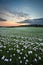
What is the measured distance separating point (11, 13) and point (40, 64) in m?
8.04

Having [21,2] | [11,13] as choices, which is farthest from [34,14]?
[11,13]

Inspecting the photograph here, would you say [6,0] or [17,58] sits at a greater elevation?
[6,0]

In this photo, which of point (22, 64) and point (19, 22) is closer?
point (22, 64)

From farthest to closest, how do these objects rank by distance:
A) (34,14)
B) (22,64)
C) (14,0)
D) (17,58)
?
1. (34,14)
2. (14,0)
3. (17,58)
4. (22,64)

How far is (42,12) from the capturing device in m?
9.96

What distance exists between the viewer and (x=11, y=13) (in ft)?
33.1

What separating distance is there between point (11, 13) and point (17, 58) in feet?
25.0

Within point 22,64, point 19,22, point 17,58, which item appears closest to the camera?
point 22,64

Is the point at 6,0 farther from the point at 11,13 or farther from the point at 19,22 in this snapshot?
the point at 19,22

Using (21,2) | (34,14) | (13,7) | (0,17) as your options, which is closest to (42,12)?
(34,14)

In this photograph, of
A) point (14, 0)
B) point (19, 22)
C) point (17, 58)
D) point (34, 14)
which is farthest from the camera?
point (19, 22)

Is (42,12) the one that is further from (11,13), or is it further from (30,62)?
(30,62)

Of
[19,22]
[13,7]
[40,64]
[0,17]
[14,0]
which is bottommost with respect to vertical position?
[40,64]

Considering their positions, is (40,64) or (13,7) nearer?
(40,64)
